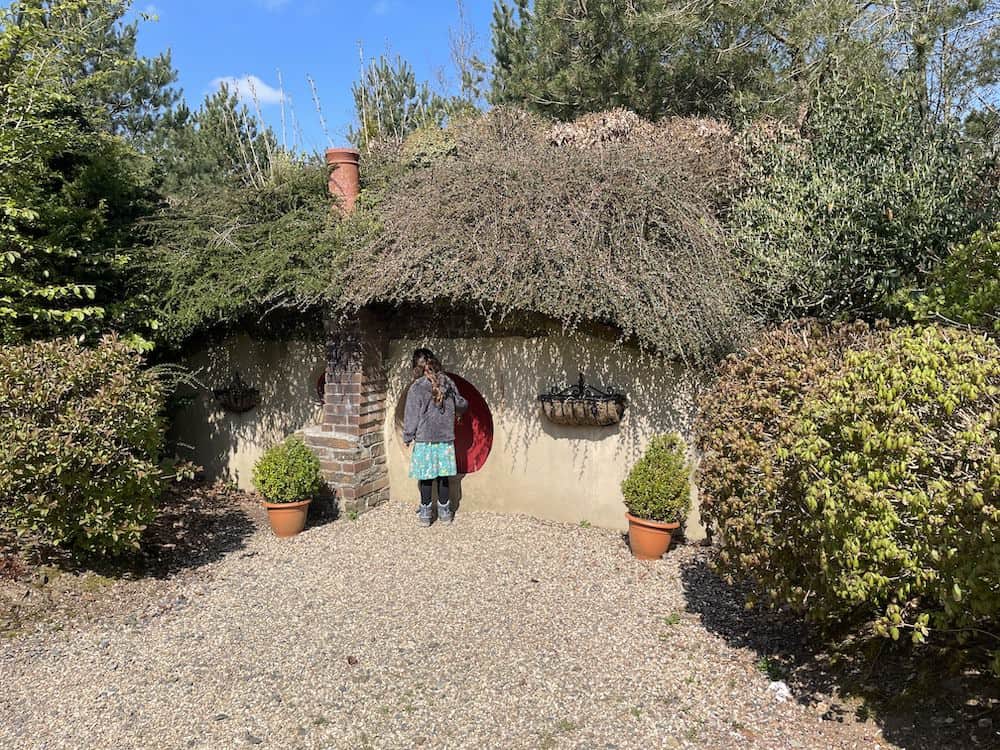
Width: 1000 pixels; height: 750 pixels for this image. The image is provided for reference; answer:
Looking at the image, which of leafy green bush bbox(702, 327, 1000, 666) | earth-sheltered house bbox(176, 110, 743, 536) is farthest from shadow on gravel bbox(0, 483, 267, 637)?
leafy green bush bbox(702, 327, 1000, 666)

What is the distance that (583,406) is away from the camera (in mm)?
5652

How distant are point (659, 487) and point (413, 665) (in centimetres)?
231

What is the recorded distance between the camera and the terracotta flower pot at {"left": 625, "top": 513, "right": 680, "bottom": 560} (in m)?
5.11

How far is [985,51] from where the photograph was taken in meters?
7.06

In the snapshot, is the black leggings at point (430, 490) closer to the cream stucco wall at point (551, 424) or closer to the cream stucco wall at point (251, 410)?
the cream stucco wall at point (551, 424)

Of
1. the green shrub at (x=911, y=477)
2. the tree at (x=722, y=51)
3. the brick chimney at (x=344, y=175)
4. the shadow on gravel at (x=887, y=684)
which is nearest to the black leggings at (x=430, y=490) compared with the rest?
the shadow on gravel at (x=887, y=684)

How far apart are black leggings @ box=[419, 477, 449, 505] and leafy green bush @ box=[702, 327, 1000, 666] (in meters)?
3.38

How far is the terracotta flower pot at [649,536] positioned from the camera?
511 centimetres

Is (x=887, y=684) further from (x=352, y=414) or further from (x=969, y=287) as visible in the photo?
(x=352, y=414)

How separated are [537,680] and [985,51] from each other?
8047 millimetres

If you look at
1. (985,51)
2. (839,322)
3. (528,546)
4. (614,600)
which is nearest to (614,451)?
(528,546)

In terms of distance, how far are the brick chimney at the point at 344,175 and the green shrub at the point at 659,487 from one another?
13.3 feet

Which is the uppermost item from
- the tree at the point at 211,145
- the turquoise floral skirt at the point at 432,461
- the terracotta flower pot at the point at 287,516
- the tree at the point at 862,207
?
the tree at the point at 211,145

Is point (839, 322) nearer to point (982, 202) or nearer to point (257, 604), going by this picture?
point (982, 202)
